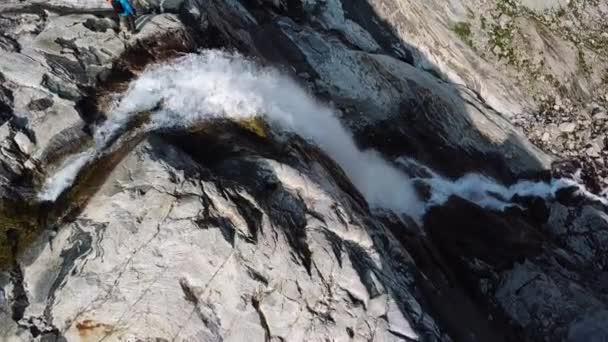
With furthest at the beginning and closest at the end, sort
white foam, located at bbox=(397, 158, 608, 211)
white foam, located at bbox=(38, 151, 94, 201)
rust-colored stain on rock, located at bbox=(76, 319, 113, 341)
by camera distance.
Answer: white foam, located at bbox=(397, 158, 608, 211)
white foam, located at bbox=(38, 151, 94, 201)
rust-colored stain on rock, located at bbox=(76, 319, 113, 341)

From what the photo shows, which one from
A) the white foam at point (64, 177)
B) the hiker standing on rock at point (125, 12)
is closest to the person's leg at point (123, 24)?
the hiker standing on rock at point (125, 12)

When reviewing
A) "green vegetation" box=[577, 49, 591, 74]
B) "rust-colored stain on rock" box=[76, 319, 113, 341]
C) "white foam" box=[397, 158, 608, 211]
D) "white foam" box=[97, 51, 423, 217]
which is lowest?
"rust-colored stain on rock" box=[76, 319, 113, 341]

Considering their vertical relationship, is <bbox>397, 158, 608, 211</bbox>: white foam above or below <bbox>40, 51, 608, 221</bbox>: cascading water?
above

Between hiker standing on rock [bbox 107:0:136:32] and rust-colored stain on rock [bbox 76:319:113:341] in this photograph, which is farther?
hiker standing on rock [bbox 107:0:136:32]

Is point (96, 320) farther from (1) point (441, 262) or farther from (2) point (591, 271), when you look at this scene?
(2) point (591, 271)

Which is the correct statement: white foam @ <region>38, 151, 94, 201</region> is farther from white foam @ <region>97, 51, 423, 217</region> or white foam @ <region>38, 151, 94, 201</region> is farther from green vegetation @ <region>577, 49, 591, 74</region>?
green vegetation @ <region>577, 49, 591, 74</region>

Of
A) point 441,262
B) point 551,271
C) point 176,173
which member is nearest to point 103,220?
point 176,173

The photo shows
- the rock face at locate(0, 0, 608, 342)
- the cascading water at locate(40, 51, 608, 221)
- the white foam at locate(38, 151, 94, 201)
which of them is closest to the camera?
the rock face at locate(0, 0, 608, 342)

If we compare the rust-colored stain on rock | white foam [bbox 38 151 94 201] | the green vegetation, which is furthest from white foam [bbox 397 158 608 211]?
the rust-colored stain on rock
